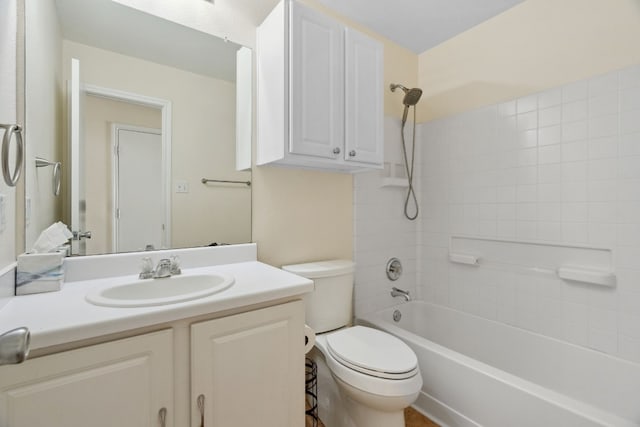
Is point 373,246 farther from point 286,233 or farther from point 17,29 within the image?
point 17,29

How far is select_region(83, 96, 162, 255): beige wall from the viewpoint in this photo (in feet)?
3.83

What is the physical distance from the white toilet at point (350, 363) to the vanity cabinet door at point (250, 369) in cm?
28

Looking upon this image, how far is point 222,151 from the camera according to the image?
1.50 meters

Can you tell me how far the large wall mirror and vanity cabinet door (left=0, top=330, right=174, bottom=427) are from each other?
1.90 feet

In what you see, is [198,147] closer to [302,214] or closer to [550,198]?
[302,214]

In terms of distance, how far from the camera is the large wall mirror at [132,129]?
109cm

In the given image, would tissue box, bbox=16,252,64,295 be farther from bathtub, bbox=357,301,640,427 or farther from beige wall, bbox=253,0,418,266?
bathtub, bbox=357,301,640,427

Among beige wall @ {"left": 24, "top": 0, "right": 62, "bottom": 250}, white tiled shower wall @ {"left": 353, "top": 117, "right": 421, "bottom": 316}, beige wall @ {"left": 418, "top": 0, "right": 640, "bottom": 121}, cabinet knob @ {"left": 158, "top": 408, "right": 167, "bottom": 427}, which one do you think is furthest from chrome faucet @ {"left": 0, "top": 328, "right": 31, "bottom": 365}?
beige wall @ {"left": 418, "top": 0, "right": 640, "bottom": 121}

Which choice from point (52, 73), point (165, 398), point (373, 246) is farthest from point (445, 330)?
point (52, 73)

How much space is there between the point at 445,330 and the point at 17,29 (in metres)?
2.71

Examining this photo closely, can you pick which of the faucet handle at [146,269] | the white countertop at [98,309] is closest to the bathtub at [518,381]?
the white countertop at [98,309]

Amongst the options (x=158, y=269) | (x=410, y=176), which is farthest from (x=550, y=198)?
(x=158, y=269)

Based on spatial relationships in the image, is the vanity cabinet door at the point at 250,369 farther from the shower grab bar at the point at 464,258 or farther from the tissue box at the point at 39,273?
the shower grab bar at the point at 464,258

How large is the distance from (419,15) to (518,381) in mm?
2144
